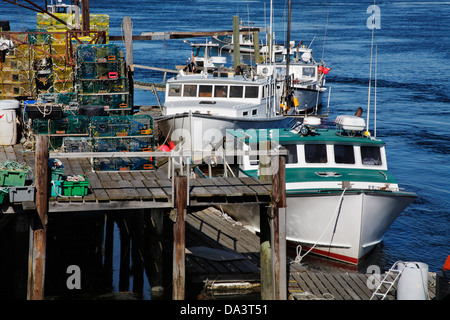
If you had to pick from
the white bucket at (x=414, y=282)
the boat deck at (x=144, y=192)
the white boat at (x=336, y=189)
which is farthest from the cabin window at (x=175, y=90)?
the white bucket at (x=414, y=282)

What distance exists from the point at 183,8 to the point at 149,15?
→ 16.3 m

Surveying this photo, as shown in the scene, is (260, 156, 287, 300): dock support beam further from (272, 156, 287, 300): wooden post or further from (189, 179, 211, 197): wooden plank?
(189, 179, 211, 197): wooden plank

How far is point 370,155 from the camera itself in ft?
59.9

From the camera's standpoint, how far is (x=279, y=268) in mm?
12039

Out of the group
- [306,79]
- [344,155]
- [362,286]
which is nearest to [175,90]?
[344,155]

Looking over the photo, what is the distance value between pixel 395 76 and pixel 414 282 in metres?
40.7

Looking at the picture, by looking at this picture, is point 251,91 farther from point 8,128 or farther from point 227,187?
point 227,187

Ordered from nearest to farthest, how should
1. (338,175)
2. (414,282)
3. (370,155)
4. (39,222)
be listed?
(39,222), (414,282), (338,175), (370,155)

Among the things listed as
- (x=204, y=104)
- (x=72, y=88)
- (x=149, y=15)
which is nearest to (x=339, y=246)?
(x=204, y=104)

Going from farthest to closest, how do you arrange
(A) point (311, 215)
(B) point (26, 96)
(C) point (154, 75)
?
1. (C) point (154, 75)
2. (B) point (26, 96)
3. (A) point (311, 215)

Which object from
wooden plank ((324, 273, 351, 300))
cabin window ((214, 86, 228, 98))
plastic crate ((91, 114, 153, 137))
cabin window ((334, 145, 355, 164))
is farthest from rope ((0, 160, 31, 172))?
cabin window ((214, 86, 228, 98))

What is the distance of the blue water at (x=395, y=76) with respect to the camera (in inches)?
880

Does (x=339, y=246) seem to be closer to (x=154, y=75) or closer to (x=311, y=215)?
(x=311, y=215)
